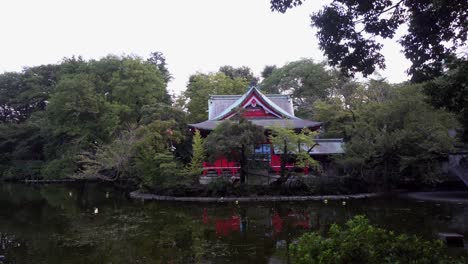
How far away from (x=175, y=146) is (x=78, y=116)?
1021cm

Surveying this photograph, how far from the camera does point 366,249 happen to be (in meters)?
4.57

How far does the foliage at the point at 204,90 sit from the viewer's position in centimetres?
3468

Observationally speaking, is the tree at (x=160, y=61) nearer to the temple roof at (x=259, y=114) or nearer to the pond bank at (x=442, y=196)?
the temple roof at (x=259, y=114)

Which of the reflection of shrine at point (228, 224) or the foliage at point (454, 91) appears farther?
the reflection of shrine at point (228, 224)

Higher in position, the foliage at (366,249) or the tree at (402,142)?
the tree at (402,142)

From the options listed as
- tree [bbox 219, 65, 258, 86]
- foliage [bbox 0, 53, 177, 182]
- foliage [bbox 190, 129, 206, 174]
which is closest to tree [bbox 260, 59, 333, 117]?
tree [bbox 219, 65, 258, 86]

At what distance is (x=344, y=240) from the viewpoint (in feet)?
15.6

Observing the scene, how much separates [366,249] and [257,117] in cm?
2270

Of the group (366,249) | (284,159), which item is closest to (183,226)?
(284,159)

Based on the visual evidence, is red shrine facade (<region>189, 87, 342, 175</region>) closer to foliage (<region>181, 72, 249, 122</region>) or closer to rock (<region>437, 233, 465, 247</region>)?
foliage (<region>181, 72, 249, 122</region>)

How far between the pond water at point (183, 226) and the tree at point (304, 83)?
70.5 feet

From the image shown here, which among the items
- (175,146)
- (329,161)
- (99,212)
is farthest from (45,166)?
(329,161)

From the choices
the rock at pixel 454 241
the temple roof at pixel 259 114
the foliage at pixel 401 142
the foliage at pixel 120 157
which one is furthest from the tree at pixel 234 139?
the rock at pixel 454 241

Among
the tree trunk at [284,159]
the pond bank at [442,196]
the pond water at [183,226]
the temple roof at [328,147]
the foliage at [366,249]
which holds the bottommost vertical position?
the pond water at [183,226]
